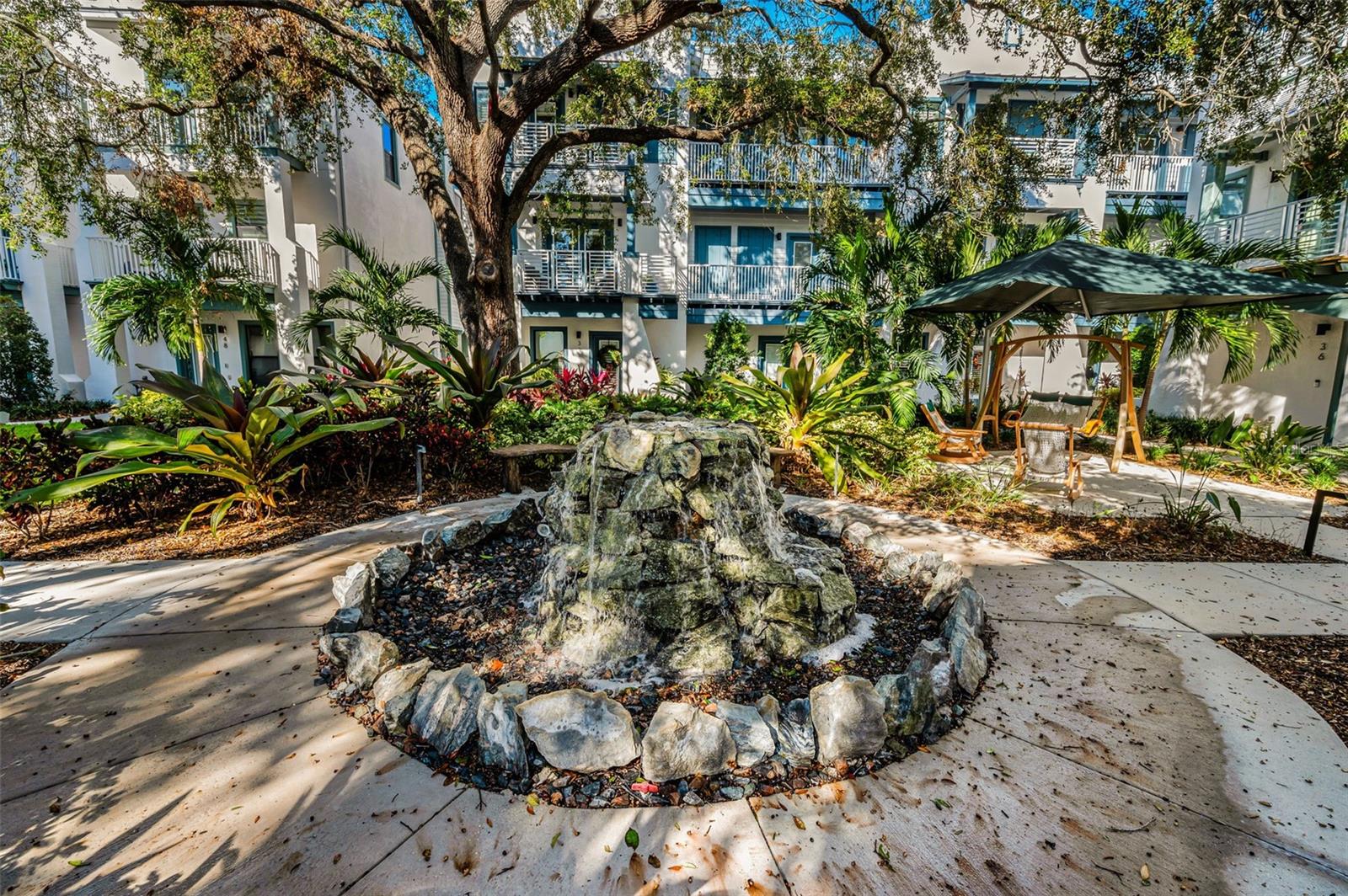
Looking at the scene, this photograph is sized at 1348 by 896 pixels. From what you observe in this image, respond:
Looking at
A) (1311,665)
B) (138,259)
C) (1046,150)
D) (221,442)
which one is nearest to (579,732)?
(1311,665)

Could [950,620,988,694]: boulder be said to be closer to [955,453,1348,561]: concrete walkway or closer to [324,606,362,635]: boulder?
[324,606,362,635]: boulder

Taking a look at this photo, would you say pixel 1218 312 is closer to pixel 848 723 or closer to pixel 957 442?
pixel 957 442

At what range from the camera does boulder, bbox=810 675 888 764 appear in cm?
194

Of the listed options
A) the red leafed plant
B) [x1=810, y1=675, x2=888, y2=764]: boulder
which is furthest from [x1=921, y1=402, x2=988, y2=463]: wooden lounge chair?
[x1=810, y1=675, x2=888, y2=764]: boulder

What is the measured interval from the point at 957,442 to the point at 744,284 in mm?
8856

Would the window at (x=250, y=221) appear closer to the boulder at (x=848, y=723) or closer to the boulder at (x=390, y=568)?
the boulder at (x=390, y=568)

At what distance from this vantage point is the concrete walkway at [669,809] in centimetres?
151

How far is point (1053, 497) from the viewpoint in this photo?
18.5 feet

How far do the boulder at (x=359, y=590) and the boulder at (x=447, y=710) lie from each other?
88 centimetres

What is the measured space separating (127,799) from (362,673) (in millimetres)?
703

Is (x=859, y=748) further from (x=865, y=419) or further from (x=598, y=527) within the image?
(x=865, y=419)

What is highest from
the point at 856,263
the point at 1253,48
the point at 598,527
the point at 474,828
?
the point at 1253,48

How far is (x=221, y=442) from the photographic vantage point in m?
4.09

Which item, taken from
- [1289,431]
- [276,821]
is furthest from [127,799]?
[1289,431]
